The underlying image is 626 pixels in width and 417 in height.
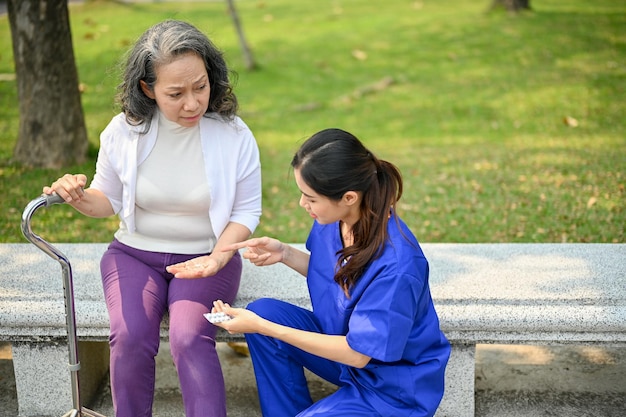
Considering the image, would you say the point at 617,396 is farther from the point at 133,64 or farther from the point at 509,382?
the point at 133,64

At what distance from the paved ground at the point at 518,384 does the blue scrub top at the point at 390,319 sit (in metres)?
0.74

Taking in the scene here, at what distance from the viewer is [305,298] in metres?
3.02

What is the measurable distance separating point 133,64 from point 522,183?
355 cm

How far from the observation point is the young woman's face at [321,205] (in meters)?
2.37

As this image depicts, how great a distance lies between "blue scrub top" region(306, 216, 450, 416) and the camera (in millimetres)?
2299

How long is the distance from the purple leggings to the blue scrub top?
1.33ft

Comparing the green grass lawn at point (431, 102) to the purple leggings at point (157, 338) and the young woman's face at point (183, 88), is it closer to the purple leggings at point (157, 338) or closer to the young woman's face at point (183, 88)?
the young woman's face at point (183, 88)

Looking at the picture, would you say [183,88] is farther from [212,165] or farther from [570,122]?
[570,122]

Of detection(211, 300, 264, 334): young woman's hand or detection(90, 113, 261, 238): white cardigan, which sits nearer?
detection(211, 300, 264, 334): young woman's hand

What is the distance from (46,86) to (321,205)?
3.64m

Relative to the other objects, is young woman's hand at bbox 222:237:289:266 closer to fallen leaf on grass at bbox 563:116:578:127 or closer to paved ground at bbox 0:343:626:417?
paved ground at bbox 0:343:626:417

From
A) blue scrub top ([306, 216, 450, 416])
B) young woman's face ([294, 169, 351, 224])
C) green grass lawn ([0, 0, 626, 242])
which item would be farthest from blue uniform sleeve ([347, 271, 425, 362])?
green grass lawn ([0, 0, 626, 242])

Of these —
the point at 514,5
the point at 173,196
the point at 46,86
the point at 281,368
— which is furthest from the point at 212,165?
the point at 514,5

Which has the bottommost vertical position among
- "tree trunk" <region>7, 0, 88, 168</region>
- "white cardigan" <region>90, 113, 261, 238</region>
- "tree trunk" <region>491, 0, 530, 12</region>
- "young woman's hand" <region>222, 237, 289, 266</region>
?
"tree trunk" <region>491, 0, 530, 12</region>
